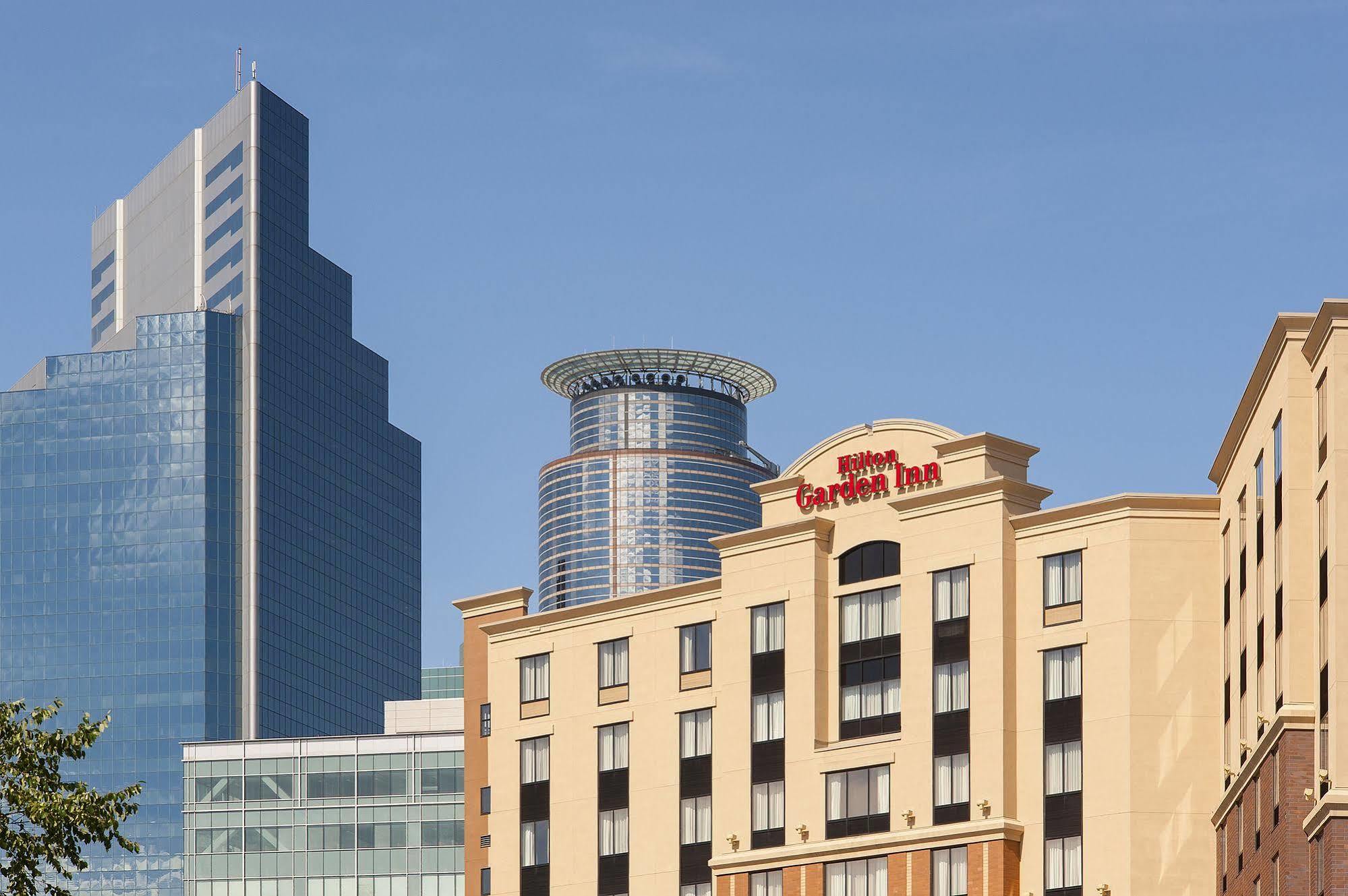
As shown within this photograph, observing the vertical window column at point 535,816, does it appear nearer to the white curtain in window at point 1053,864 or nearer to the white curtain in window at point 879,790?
the white curtain in window at point 879,790

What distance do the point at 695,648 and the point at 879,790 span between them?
13763 millimetres

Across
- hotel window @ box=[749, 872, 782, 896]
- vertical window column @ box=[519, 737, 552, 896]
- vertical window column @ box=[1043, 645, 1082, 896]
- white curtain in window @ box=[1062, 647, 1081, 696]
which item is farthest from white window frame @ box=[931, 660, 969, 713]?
vertical window column @ box=[519, 737, 552, 896]

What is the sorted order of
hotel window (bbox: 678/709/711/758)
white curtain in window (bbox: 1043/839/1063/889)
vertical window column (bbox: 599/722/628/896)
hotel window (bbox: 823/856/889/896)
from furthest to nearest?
vertical window column (bbox: 599/722/628/896) → hotel window (bbox: 678/709/711/758) → hotel window (bbox: 823/856/889/896) → white curtain in window (bbox: 1043/839/1063/889)

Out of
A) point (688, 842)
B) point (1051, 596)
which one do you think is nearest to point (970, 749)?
point (1051, 596)

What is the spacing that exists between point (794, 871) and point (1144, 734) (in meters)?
19.8

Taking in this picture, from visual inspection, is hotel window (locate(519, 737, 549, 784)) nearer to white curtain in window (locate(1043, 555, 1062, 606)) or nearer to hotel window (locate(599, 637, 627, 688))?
hotel window (locate(599, 637, 627, 688))

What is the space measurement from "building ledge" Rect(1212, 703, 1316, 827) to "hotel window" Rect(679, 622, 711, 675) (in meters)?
29.9

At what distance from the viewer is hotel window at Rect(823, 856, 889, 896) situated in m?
114

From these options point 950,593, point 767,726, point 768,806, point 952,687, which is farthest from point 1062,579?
point 768,806

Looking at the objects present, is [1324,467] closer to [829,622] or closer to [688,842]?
[829,622]

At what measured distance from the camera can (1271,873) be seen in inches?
3516

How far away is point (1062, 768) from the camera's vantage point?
359ft

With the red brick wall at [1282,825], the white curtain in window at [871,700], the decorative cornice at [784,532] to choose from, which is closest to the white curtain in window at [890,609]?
the white curtain in window at [871,700]

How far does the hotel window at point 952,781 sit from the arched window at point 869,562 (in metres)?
9.85
